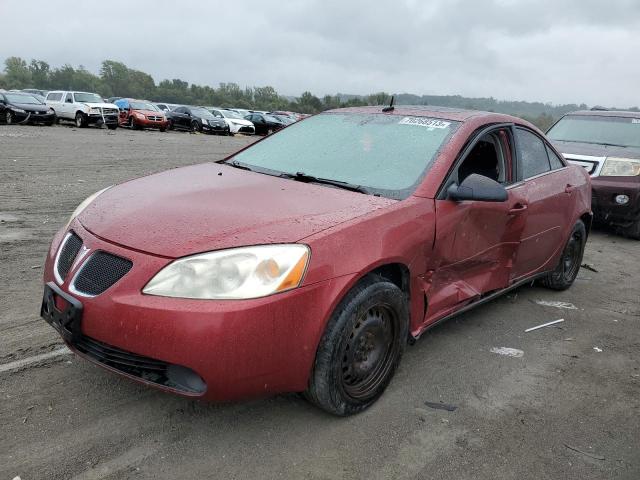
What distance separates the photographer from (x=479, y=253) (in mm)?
3602

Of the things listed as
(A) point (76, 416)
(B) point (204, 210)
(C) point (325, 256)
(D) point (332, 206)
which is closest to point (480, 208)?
(D) point (332, 206)

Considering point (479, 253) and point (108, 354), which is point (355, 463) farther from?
point (479, 253)

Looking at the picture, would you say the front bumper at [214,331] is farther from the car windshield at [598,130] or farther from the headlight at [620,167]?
the car windshield at [598,130]

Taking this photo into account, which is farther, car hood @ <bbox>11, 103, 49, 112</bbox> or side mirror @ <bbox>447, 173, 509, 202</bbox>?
car hood @ <bbox>11, 103, 49, 112</bbox>

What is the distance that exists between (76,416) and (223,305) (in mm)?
1077

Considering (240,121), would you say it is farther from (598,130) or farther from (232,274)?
(232,274)

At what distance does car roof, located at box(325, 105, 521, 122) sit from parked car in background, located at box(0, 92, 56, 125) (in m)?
21.4

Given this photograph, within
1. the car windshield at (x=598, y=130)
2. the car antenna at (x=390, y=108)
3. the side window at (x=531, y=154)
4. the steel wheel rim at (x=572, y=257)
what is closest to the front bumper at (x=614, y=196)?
the car windshield at (x=598, y=130)

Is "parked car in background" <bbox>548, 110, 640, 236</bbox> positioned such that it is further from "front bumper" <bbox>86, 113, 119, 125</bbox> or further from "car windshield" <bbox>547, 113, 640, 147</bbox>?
"front bumper" <bbox>86, 113, 119, 125</bbox>

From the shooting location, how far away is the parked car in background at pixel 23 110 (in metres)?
21.5

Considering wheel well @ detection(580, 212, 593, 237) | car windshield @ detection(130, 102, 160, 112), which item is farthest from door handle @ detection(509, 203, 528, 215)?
car windshield @ detection(130, 102, 160, 112)

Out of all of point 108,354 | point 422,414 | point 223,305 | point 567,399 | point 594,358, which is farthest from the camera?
point 594,358

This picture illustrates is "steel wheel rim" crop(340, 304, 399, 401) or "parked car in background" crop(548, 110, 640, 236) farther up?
"parked car in background" crop(548, 110, 640, 236)

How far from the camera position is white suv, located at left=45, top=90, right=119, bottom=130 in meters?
24.4
